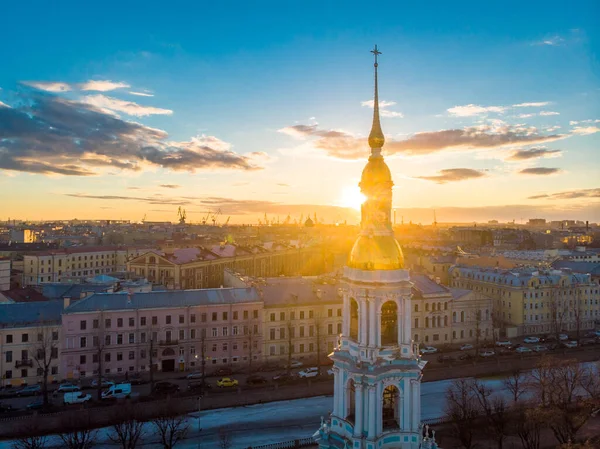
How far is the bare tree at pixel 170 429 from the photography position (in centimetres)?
3378

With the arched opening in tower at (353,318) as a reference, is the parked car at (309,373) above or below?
below

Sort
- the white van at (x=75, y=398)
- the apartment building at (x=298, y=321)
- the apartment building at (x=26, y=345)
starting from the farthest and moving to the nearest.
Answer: the apartment building at (x=298, y=321), the apartment building at (x=26, y=345), the white van at (x=75, y=398)

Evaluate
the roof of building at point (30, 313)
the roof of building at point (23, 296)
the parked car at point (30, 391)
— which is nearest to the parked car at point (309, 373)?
the parked car at point (30, 391)

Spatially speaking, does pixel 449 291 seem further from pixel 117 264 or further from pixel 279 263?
pixel 117 264

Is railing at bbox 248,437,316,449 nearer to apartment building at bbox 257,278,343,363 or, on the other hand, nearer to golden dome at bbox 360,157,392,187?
apartment building at bbox 257,278,343,363

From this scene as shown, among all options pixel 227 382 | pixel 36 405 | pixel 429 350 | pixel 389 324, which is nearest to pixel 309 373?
Result: pixel 227 382

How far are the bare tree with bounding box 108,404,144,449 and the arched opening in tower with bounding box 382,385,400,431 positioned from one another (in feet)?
60.5

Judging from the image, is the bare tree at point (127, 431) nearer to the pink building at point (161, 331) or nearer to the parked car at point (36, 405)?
the parked car at point (36, 405)

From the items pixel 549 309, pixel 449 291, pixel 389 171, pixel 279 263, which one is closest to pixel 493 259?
pixel 549 309

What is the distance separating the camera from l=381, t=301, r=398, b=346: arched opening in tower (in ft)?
72.2

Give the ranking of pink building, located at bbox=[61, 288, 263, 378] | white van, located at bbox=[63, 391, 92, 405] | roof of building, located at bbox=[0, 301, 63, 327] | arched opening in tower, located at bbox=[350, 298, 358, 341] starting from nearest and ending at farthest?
arched opening in tower, located at bbox=[350, 298, 358, 341] → white van, located at bbox=[63, 391, 92, 405] → roof of building, located at bbox=[0, 301, 63, 327] → pink building, located at bbox=[61, 288, 263, 378]

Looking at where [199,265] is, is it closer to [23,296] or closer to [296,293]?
[23,296]

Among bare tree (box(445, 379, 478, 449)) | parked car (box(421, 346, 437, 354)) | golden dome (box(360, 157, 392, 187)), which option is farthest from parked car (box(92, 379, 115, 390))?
golden dome (box(360, 157, 392, 187))

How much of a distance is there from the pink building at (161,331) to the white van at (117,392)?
9.57 feet
